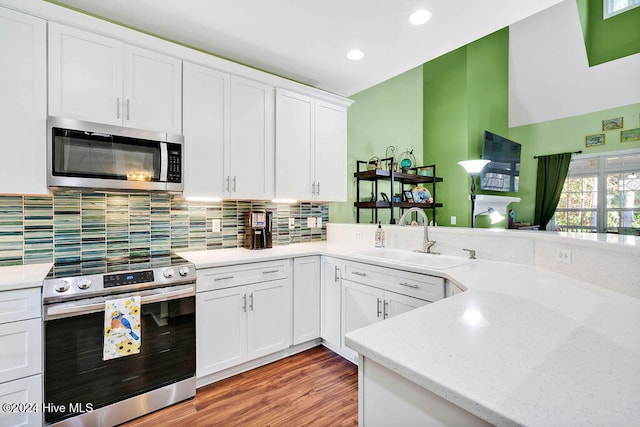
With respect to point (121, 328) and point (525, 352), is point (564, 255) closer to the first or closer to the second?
point (525, 352)

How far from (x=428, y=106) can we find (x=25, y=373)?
5.63m

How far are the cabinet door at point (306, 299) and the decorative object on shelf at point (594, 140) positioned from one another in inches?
237

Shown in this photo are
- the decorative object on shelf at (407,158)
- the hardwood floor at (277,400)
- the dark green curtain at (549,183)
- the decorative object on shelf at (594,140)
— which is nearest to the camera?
the hardwood floor at (277,400)

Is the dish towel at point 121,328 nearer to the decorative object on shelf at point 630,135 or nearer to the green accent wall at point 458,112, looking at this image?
the green accent wall at point 458,112

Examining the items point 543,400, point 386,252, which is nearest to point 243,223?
point 386,252

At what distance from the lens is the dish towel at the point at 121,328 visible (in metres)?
1.66

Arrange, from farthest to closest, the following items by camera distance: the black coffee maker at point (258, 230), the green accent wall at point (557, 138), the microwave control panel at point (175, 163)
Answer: the green accent wall at point (557, 138), the black coffee maker at point (258, 230), the microwave control panel at point (175, 163)

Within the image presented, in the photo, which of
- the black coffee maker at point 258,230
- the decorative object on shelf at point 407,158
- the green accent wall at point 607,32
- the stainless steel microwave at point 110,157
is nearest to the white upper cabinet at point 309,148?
the black coffee maker at point 258,230

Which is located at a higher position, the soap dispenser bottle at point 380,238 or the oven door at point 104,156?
the oven door at point 104,156

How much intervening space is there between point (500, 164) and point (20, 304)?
621 centimetres

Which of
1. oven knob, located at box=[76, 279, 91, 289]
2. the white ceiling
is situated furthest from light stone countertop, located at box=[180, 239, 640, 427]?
the white ceiling

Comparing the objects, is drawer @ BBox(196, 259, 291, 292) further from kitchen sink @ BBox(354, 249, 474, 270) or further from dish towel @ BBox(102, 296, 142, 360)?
kitchen sink @ BBox(354, 249, 474, 270)

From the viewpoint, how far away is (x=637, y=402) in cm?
53

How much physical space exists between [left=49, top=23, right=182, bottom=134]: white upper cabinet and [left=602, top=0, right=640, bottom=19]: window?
716 centimetres
